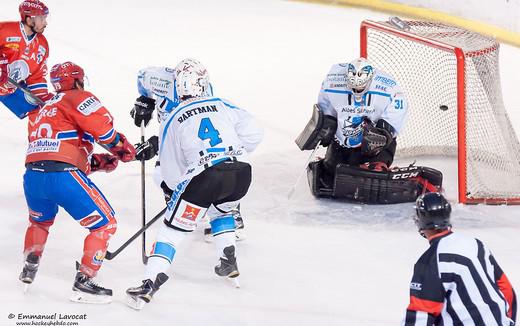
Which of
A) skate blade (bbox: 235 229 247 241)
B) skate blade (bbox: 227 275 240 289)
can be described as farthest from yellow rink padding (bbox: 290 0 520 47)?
skate blade (bbox: 227 275 240 289)

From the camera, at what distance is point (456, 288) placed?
280 centimetres

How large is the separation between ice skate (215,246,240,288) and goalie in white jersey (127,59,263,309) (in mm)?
155

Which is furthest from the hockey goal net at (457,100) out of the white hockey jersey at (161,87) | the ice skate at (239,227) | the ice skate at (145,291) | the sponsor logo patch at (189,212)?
the ice skate at (145,291)

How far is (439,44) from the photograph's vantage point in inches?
199

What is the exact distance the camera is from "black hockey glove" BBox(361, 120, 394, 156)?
504 cm

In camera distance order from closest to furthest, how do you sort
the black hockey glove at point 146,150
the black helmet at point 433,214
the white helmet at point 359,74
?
the black helmet at point 433,214 → the black hockey glove at point 146,150 → the white helmet at point 359,74

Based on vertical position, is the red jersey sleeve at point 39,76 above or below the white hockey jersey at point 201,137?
above

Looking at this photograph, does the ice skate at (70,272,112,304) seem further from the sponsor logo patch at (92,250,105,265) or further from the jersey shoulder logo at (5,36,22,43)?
the jersey shoulder logo at (5,36,22,43)

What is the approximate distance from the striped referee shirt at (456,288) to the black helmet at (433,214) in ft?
0.18

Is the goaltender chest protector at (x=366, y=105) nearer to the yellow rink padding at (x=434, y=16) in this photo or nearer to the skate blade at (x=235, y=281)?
the skate blade at (x=235, y=281)

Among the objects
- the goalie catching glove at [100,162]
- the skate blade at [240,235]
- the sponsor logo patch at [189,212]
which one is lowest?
the skate blade at [240,235]

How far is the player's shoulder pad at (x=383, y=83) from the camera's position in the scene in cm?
512

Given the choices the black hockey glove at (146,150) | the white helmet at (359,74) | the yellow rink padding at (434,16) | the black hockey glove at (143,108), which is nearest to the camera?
the black hockey glove at (146,150)

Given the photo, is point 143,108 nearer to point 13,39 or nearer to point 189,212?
point 13,39
